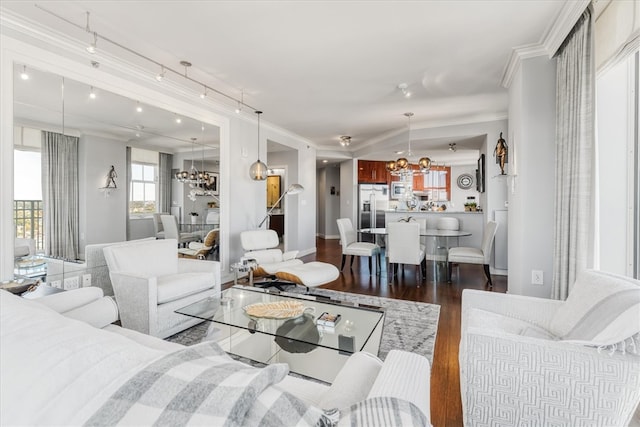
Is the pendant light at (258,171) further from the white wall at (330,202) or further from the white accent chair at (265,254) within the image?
the white wall at (330,202)

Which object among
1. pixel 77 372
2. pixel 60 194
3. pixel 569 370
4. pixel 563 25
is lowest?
pixel 569 370

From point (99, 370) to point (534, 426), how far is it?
5.39 ft

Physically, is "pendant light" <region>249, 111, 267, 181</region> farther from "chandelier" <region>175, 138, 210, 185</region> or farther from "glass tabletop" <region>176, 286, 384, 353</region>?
"glass tabletop" <region>176, 286, 384, 353</region>

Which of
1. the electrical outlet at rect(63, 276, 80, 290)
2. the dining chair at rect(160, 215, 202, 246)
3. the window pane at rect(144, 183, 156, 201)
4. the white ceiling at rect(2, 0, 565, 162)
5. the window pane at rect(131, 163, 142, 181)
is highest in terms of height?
the white ceiling at rect(2, 0, 565, 162)

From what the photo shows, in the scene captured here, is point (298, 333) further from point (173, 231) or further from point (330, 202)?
point (330, 202)

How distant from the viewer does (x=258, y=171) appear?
16.3ft

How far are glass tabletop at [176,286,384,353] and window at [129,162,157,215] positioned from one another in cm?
177

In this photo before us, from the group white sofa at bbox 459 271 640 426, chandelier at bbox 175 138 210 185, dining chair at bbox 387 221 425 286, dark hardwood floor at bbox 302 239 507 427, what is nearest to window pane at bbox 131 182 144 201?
chandelier at bbox 175 138 210 185

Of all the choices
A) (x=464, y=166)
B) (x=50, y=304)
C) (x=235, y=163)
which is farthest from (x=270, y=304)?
(x=464, y=166)

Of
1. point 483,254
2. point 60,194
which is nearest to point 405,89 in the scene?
point 483,254

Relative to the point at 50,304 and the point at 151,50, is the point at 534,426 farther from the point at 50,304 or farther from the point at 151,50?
the point at 151,50

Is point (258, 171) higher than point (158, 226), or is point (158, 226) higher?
point (258, 171)

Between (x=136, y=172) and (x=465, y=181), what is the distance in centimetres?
1016

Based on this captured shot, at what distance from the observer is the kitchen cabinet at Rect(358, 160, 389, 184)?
28.2 ft
